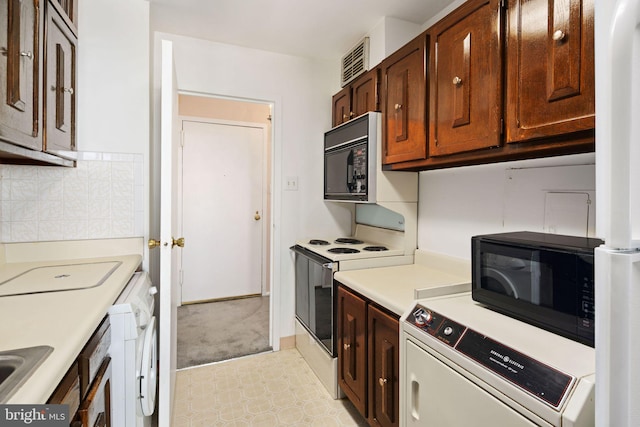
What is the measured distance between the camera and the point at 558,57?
970 millimetres

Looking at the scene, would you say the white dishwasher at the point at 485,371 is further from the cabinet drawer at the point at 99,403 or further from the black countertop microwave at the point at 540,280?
the cabinet drawer at the point at 99,403

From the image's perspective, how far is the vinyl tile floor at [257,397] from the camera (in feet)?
5.74

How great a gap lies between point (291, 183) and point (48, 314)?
1846 mm

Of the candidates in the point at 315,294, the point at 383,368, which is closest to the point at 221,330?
the point at 315,294

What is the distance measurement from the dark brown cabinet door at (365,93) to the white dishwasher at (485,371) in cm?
134

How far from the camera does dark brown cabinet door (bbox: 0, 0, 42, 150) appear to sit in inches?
40.1

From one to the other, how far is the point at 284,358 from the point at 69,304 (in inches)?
68.9

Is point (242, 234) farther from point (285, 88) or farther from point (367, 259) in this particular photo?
point (367, 259)

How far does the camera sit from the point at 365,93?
213 centimetres

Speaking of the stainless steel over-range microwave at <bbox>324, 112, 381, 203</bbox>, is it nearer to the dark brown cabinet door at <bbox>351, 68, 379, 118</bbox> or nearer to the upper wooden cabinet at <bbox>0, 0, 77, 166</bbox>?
the dark brown cabinet door at <bbox>351, 68, 379, 118</bbox>

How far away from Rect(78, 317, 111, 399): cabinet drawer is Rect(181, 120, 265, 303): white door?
2501 mm

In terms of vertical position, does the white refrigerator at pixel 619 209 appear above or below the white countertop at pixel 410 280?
above

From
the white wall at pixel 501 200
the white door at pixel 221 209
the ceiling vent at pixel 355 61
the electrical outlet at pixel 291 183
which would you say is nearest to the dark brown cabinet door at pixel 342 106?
the ceiling vent at pixel 355 61

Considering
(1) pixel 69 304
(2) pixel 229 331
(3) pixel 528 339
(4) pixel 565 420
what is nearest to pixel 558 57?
(3) pixel 528 339
